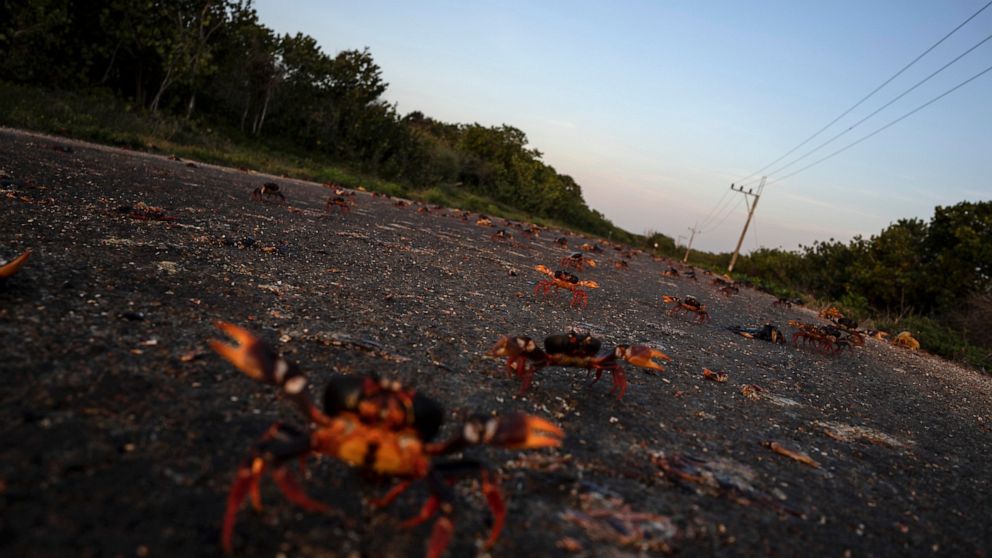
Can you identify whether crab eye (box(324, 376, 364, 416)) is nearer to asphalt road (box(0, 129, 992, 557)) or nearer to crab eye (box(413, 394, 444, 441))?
crab eye (box(413, 394, 444, 441))

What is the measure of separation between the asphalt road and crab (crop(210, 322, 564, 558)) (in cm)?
21

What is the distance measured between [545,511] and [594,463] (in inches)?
23.7

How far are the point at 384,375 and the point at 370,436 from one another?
1.72 meters

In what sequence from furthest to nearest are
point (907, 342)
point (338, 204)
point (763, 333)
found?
point (907, 342)
point (338, 204)
point (763, 333)

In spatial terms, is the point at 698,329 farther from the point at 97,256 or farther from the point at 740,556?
the point at 97,256

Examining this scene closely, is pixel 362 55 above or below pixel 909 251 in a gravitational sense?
above

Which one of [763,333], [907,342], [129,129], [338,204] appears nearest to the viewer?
[763,333]

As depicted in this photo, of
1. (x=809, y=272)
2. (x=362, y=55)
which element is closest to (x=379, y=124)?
(x=362, y=55)

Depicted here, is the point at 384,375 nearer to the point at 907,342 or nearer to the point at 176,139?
the point at 907,342

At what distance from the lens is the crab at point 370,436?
158 centimetres

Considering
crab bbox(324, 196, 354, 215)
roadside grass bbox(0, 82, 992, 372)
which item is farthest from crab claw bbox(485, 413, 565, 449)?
roadside grass bbox(0, 82, 992, 372)

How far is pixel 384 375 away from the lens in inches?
129

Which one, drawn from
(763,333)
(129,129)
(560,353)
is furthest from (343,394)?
(129,129)

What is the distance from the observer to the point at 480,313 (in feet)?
18.6
